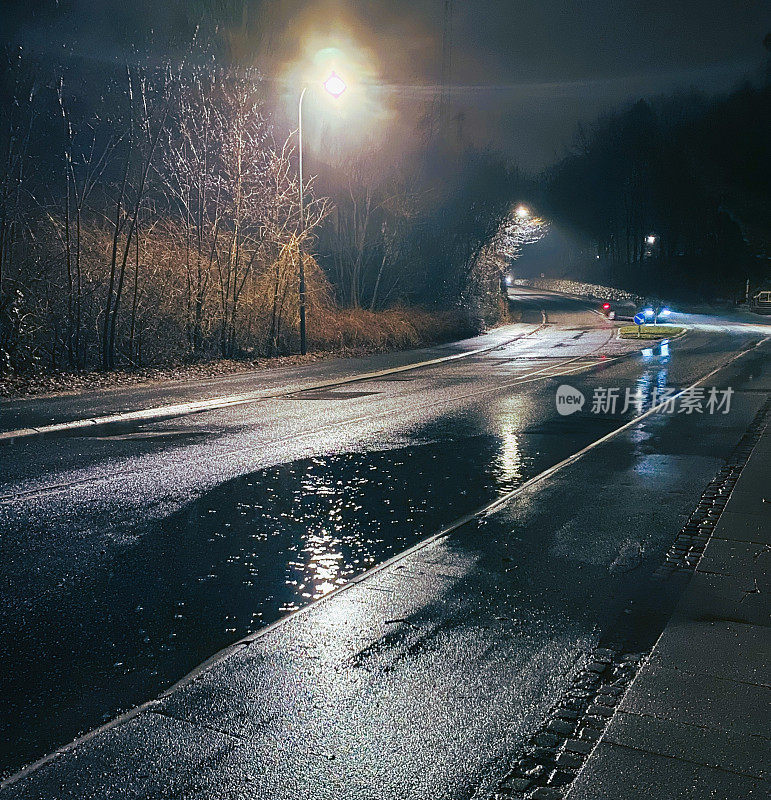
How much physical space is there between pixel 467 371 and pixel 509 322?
27316mm

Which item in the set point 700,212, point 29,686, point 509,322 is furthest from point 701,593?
point 700,212

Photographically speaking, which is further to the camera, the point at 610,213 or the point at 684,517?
the point at 610,213

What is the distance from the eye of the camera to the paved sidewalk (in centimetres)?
323

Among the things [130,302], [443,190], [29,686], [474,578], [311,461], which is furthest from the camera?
[443,190]

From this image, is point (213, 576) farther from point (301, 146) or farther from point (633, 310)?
point (633, 310)

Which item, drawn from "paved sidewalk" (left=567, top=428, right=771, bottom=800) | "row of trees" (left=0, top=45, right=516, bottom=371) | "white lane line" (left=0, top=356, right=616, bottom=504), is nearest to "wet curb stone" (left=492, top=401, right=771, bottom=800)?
"paved sidewalk" (left=567, top=428, right=771, bottom=800)

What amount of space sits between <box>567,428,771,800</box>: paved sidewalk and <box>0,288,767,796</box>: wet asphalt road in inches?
18.4

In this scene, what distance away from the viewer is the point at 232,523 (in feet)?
23.7

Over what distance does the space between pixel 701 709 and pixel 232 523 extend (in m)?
4.40

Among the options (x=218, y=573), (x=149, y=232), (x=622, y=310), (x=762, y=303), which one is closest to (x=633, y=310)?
(x=622, y=310)

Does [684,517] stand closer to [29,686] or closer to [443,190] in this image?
[29,686]

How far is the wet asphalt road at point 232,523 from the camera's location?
4.45 metres

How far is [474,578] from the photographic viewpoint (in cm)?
580

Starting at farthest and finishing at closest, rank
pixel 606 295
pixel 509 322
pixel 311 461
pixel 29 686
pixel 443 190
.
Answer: pixel 606 295
pixel 509 322
pixel 443 190
pixel 311 461
pixel 29 686
